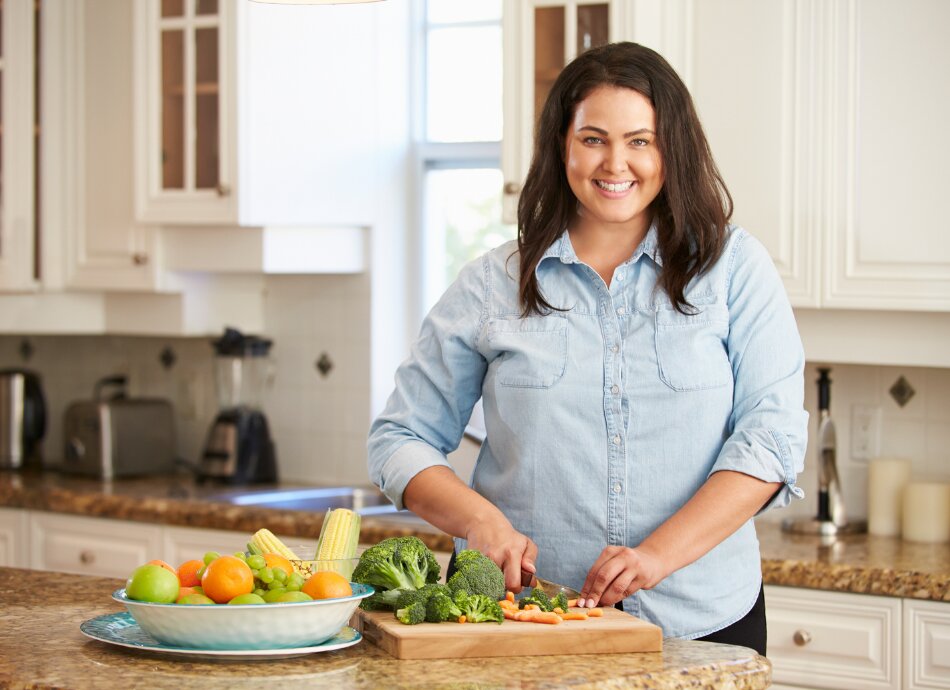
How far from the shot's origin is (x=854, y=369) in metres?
3.06

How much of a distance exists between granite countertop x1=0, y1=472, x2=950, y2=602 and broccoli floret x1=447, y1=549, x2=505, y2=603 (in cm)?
114

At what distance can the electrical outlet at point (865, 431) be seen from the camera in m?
3.04

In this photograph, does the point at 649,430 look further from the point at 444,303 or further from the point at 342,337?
the point at 342,337

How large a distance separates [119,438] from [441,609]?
95.1 inches

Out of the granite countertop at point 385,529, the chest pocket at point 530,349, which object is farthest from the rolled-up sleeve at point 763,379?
the granite countertop at point 385,529

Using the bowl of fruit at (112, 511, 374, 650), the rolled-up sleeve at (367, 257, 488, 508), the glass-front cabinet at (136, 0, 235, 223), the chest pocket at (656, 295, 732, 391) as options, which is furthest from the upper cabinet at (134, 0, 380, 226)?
the bowl of fruit at (112, 511, 374, 650)

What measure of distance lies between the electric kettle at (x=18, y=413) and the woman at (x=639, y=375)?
2.38m

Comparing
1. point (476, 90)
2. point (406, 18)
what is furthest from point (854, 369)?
point (406, 18)

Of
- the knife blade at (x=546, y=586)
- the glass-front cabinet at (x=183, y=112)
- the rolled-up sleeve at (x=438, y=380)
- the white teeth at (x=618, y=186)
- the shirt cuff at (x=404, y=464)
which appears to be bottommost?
the knife blade at (x=546, y=586)

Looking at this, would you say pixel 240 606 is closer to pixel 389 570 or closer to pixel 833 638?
pixel 389 570

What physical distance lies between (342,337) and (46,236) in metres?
0.86

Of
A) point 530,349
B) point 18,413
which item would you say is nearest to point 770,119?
point 530,349

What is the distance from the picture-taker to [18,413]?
4.04 metres

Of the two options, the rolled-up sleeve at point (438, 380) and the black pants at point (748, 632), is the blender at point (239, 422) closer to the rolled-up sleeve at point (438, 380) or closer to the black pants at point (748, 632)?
the rolled-up sleeve at point (438, 380)
